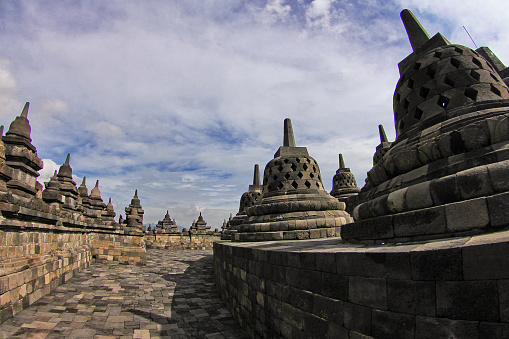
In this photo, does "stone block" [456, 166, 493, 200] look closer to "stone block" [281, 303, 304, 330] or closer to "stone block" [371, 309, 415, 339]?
"stone block" [371, 309, 415, 339]

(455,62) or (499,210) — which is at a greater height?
(455,62)

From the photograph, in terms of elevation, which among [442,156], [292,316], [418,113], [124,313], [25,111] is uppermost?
[25,111]

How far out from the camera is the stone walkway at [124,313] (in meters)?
4.44

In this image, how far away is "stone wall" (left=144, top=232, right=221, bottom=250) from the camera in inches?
945

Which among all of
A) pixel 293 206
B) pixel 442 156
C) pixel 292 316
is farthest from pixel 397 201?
pixel 293 206

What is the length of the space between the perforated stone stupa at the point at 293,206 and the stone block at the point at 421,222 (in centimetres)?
367

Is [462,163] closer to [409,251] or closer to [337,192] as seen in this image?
[409,251]

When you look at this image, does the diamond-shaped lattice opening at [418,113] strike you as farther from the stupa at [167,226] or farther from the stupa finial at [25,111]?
the stupa at [167,226]

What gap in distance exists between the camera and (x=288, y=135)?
9.00m

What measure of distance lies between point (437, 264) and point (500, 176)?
1.06 m

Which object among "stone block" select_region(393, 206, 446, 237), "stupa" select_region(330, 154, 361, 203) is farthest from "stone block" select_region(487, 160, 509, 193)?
"stupa" select_region(330, 154, 361, 203)

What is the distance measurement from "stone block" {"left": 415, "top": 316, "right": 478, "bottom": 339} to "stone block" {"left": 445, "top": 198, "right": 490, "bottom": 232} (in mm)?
842

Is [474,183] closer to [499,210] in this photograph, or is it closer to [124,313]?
[499,210]

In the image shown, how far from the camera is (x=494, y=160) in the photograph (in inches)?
94.5
